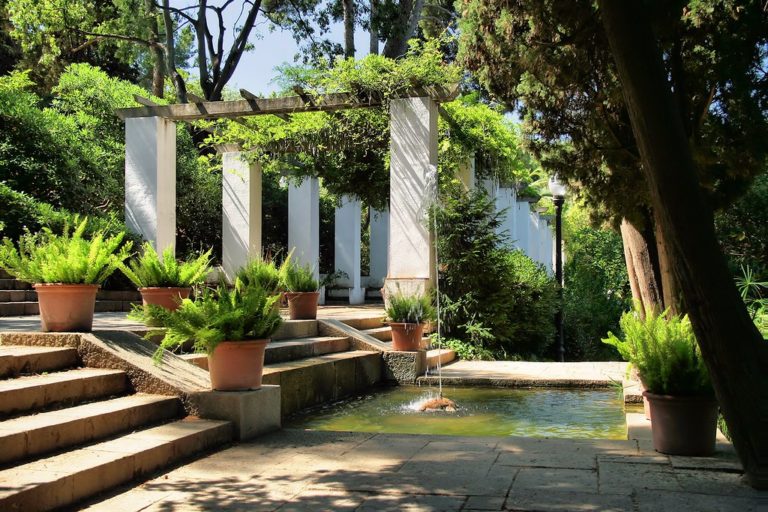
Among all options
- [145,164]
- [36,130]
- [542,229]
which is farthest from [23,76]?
[542,229]

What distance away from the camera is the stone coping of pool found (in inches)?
315

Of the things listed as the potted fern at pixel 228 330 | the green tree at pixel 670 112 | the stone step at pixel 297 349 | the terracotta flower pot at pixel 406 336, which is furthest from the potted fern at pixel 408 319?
the potted fern at pixel 228 330

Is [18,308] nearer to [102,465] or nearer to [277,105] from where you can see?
[277,105]

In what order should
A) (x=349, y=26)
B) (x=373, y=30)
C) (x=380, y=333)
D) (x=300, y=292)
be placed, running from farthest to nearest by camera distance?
1. (x=349, y=26)
2. (x=373, y=30)
3. (x=380, y=333)
4. (x=300, y=292)

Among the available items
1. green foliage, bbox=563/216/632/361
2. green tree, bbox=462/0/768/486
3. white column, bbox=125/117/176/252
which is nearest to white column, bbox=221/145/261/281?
white column, bbox=125/117/176/252

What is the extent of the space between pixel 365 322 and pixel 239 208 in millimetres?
5624

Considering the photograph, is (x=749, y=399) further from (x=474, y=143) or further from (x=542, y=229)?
(x=542, y=229)

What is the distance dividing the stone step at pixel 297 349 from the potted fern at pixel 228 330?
3.28 ft

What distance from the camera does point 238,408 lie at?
4.95m

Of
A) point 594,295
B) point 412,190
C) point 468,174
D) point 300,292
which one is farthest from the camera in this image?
point 594,295

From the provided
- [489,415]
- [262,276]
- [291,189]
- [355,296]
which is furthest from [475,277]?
[355,296]

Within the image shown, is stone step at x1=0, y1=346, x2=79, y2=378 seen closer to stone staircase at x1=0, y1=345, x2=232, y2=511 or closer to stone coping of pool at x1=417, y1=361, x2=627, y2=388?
stone staircase at x1=0, y1=345, x2=232, y2=511

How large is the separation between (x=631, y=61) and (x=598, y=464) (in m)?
2.19

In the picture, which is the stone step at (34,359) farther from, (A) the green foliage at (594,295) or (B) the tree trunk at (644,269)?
(A) the green foliage at (594,295)
